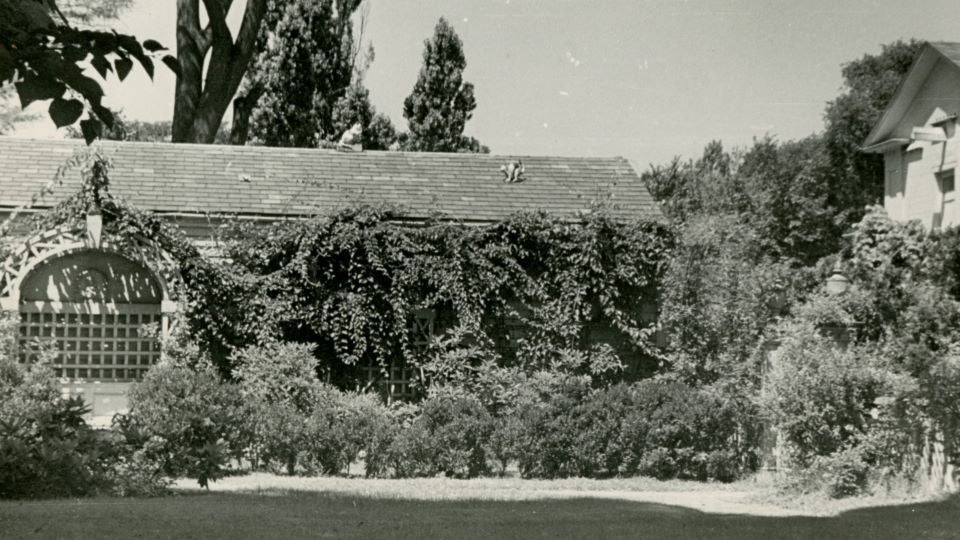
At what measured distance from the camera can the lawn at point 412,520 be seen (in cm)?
827

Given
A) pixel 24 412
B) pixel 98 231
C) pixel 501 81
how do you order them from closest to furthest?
pixel 24 412, pixel 98 231, pixel 501 81

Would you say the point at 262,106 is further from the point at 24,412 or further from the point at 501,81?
the point at 24,412

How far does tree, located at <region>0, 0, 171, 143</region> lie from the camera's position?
182 inches

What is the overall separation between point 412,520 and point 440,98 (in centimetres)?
2437

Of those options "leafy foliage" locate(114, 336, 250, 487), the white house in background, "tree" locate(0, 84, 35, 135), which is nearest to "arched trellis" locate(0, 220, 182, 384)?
"leafy foliage" locate(114, 336, 250, 487)

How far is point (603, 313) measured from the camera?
56.5 feet

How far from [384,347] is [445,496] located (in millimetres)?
6089

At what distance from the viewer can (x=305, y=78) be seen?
3098 centimetres

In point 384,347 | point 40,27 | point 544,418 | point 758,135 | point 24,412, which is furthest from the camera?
point 758,135

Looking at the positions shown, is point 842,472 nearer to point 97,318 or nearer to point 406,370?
point 406,370

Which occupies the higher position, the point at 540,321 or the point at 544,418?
the point at 540,321

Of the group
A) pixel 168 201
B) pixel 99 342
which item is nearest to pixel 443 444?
pixel 99 342

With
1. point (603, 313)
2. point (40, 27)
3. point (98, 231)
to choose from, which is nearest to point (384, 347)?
point (603, 313)

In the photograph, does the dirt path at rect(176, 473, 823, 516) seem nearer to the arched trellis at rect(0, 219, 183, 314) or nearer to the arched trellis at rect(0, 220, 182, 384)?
the arched trellis at rect(0, 219, 183, 314)
